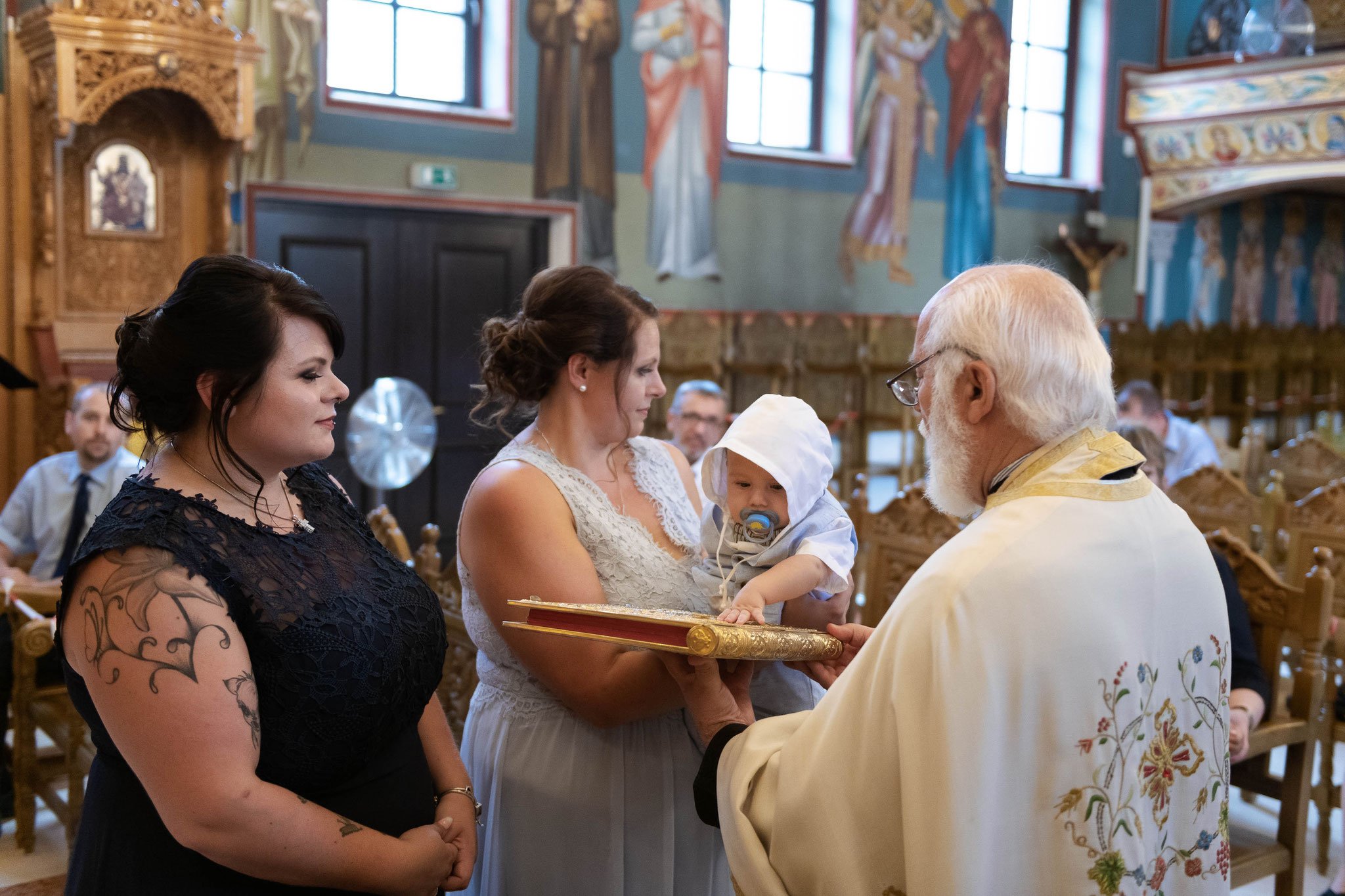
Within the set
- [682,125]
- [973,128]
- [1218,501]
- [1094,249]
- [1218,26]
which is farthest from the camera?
[1218,26]

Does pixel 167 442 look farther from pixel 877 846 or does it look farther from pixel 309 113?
pixel 309 113

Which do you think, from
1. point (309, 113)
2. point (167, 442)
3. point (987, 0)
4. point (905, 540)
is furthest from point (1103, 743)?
point (987, 0)

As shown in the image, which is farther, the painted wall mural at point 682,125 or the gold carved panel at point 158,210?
the painted wall mural at point 682,125

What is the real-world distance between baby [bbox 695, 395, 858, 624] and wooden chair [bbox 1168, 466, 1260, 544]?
11.4 ft

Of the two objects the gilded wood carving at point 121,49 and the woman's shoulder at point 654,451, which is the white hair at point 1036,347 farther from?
the gilded wood carving at point 121,49

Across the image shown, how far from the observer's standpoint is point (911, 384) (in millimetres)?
1989

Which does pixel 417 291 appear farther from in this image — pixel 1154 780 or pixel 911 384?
pixel 1154 780

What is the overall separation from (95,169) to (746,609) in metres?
6.21

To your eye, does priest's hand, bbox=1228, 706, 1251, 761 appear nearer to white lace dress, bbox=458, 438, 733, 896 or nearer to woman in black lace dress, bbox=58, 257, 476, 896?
white lace dress, bbox=458, 438, 733, 896

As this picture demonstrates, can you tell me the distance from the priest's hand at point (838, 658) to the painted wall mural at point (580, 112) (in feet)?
23.7

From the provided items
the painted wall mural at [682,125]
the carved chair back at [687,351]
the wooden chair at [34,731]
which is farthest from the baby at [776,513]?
the painted wall mural at [682,125]

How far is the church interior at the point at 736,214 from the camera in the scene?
182 inches

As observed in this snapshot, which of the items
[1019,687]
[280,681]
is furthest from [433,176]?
[1019,687]

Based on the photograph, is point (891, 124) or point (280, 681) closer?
point (280, 681)
